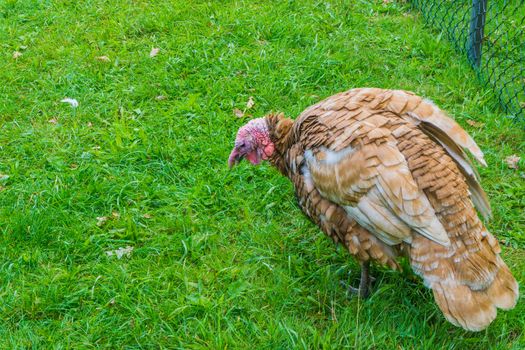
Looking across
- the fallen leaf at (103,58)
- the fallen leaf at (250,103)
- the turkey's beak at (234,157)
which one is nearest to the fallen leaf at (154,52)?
the fallen leaf at (103,58)

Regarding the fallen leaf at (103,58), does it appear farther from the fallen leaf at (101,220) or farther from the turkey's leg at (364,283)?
the turkey's leg at (364,283)

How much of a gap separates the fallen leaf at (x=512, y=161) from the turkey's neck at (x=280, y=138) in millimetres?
1961

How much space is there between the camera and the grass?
357 cm

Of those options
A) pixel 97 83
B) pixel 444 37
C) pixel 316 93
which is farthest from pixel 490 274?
pixel 97 83

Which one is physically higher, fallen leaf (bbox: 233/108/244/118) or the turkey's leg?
the turkey's leg

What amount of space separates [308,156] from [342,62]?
2.53 m

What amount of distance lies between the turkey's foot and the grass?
3.8 inches

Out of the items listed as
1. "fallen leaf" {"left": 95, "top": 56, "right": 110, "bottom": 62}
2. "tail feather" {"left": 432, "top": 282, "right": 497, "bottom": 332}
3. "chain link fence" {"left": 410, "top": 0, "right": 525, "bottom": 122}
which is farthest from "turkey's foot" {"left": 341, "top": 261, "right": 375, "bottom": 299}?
"fallen leaf" {"left": 95, "top": 56, "right": 110, "bottom": 62}

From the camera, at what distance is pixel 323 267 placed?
155 inches

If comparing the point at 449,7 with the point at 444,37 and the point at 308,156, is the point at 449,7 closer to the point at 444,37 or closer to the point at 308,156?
the point at 444,37

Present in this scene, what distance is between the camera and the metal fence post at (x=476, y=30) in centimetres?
555

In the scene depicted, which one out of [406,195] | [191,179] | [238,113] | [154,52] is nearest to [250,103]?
[238,113]

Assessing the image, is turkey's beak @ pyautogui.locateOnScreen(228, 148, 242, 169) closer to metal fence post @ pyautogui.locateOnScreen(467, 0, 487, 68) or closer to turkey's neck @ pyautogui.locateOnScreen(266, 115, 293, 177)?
turkey's neck @ pyautogui.locateOnScreen(266, 115, 293, 177)

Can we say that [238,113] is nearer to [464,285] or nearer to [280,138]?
[280,138]
